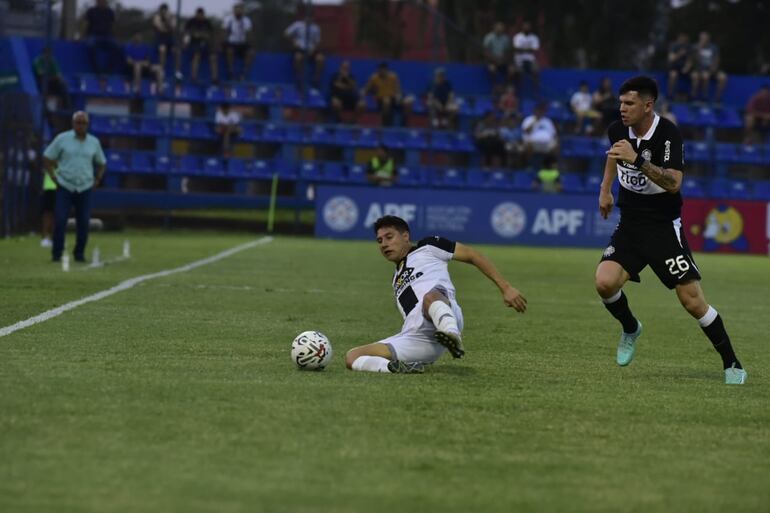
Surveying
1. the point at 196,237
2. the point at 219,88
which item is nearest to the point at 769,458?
the point at 196,237

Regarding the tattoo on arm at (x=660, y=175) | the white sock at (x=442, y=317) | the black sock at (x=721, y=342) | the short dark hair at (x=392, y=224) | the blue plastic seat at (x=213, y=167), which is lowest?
the blue plastic seat at (x=213, y=167)

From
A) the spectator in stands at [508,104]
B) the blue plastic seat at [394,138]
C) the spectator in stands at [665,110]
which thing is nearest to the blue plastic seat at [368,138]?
the blue plastic seat at [394,138]

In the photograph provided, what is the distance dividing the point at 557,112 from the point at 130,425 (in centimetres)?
3587

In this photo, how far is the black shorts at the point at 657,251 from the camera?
33.8ft

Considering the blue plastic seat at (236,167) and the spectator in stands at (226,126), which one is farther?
the spectator in stands at (226,126)

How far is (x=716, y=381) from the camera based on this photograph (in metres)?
10.2

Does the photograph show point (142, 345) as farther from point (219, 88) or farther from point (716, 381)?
point (219, 88)

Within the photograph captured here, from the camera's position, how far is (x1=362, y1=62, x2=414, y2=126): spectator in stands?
133ft

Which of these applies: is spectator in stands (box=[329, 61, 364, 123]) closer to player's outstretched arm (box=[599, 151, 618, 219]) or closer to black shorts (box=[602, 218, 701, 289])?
player's outstretched arm (box=[599, 151, 618, 219])

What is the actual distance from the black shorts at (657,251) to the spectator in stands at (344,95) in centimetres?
3003

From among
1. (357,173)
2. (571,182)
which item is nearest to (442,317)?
(357,173)

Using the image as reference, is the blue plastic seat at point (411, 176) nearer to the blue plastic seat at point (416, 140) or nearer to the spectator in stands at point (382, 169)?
the blue plastic seat at point (416, 140)

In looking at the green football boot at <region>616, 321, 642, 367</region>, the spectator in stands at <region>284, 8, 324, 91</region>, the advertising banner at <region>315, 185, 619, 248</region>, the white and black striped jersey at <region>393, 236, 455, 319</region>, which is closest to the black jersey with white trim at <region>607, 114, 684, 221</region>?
the green football boot at <region>616, 321, 642, 367</region>

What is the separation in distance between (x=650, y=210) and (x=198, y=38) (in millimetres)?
31205
